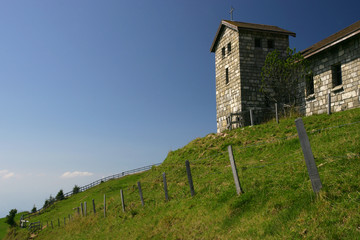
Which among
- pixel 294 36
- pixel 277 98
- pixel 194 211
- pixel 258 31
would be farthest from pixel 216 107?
pixel 194 211

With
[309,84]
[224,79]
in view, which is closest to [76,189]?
[224,79]

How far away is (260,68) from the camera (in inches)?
1055

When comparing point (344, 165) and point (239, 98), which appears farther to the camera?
point (239, 98)

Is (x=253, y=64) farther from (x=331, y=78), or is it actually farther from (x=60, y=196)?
(x=60, y=196)

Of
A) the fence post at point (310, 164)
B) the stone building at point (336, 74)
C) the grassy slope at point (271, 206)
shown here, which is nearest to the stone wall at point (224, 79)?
the stone building at point (336, 74)

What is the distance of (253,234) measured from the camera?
6059 millimetres

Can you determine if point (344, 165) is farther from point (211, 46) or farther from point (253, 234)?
point (211, 46)

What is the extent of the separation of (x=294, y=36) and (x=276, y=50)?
370cm

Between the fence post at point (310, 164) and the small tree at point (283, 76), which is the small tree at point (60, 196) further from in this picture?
the fence post at point (310, 164)

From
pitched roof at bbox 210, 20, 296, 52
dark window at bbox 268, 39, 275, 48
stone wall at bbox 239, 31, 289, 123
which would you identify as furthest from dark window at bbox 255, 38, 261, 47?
dark window at bbox 268, 39, 275, 48

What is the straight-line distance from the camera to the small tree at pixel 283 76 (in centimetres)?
2344

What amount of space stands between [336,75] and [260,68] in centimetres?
729

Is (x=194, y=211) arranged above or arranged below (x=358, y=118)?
below

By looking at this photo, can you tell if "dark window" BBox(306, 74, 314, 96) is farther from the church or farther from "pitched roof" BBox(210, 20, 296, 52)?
"pitched roof" BBox(210, 20, 296, 52)
